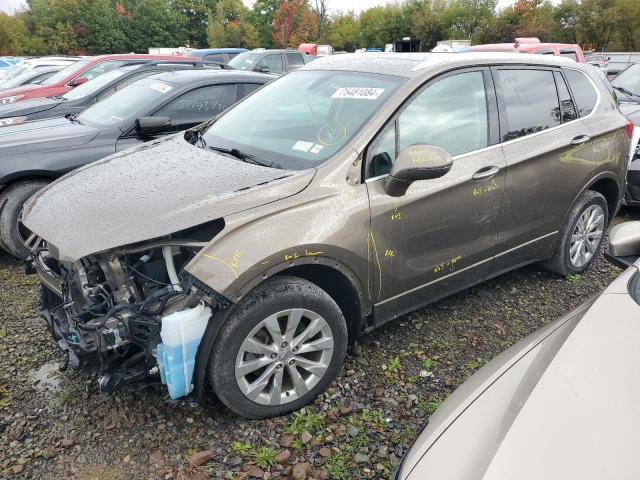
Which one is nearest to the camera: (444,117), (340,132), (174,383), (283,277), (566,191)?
(174,383)

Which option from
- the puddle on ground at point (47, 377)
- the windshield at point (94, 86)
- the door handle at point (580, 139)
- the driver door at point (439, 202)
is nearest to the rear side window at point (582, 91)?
the door handle at point (580, 139)

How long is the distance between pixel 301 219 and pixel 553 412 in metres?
1.35

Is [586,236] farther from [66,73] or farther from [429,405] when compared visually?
[66,73]

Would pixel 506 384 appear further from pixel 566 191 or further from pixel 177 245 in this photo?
pixel 566 191

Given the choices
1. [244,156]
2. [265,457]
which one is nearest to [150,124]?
[244,156]

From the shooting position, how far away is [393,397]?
276 cm

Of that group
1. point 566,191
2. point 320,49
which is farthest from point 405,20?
point 566,191

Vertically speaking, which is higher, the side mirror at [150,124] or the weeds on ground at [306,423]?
the side mirror at [150,124]

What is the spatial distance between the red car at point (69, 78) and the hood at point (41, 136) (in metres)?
4.21

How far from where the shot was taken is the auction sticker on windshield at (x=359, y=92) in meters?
2.83

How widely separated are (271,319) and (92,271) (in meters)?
0.87

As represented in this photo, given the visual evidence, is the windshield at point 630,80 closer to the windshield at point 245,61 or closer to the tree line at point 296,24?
the windshield at point 245,61

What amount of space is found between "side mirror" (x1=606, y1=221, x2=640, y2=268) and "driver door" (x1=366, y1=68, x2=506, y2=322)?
877mm

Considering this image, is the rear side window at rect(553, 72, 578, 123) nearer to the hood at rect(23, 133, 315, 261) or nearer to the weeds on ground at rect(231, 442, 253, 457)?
the hood at rect(23, 133, 315, 261)
